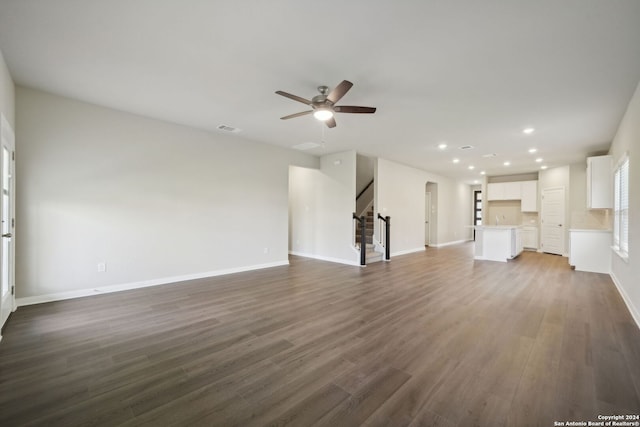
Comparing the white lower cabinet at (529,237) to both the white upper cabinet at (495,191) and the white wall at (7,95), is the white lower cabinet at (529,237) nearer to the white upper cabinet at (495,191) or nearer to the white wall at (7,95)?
the white upper cabinet at (495,191)

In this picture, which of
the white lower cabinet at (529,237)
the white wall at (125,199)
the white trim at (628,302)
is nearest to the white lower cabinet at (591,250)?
the white trim at (628,302)

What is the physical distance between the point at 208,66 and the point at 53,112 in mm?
2586

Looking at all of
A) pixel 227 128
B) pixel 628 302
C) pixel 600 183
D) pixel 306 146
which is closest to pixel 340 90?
pixel 227 128

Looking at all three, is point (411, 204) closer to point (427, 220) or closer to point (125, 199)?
point (427, 220)

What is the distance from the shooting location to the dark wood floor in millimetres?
1740

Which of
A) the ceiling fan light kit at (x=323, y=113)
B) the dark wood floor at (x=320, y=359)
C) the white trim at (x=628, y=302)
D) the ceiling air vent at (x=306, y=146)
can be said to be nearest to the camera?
the dark wood floor at (x=320, y=359)

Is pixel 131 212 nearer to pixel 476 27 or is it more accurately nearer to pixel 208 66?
pixel 208 66

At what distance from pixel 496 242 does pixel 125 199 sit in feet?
27.6

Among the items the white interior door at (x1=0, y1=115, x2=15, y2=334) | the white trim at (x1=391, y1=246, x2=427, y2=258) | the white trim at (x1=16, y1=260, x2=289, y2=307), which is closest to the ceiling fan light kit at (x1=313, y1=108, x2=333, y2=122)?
the white interior door at (x1=0, y1=115, x2=15, y2=334)

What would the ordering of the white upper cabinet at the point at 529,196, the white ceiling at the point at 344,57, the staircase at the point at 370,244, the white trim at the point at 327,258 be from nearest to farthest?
the white ceiling at the point at 344,57, the white trim at the point at 327,258, the staircase at the point at 370,244, the white upper cabinet at the point at 529,196

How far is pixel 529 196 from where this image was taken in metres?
9.44

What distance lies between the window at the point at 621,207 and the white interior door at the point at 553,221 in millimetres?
3291

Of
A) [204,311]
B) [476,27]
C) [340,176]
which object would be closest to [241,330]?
[204,311]

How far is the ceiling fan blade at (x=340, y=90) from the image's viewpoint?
2.69 metres
